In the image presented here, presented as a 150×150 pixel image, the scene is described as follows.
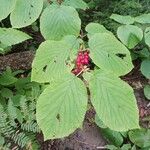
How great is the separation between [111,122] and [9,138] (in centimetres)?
157

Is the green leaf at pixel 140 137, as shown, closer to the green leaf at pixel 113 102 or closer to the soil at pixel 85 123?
the soil at pixel 85 123

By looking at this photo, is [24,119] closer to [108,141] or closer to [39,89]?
[39,89]

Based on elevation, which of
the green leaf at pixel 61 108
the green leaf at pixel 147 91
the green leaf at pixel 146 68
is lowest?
the green leaf at pixel 147 91

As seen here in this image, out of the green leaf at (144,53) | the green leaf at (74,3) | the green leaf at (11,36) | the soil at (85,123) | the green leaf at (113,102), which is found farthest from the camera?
the green leaf at (144,53)

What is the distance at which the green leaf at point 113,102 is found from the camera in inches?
33.6

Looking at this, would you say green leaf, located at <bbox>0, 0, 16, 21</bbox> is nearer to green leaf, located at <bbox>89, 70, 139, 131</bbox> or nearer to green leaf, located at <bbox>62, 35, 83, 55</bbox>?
green leaf, located at <bbox>62, 35, 83, 55</bbox>

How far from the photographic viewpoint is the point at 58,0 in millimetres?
1188

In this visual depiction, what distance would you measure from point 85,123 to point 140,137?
491mm

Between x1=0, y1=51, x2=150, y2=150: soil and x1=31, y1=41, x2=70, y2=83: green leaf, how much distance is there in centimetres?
158

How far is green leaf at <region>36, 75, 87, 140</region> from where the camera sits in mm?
853

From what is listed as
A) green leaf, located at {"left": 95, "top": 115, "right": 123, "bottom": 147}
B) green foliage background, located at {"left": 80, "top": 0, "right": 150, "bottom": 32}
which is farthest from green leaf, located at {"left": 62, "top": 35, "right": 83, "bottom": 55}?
green foliage background, located at {"left": 80, "top": 0, "right": 150, "bottom": 32}

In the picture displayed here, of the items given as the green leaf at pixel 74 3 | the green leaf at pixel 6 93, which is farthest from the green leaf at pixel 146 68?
the green leaf at pixel 74 3

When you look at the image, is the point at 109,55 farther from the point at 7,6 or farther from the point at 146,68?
the point at 146,68

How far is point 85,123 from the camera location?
2643 millimetres
